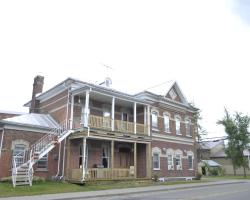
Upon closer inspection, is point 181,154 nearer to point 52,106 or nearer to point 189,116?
point 189,116

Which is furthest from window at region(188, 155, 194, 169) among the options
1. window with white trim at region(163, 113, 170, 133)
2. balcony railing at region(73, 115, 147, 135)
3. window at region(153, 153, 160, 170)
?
balcony railing at region(73, 115, 147, 135)

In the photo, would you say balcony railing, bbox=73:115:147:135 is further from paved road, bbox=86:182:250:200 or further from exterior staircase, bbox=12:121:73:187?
paved road, bbox=86:182:250:200

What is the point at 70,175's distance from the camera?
2109 cm

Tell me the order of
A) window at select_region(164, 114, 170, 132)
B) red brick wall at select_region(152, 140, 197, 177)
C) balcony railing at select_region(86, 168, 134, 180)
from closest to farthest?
1. balcony railing at select_region(86, 168, 134, 180)
2. red brick wall at select_region(152, 140, 197, 177)
3. window at select_region(164, 114, 170, 132)

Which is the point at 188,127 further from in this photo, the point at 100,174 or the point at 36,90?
the point at 36,90

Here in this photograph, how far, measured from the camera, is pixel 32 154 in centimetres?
1983

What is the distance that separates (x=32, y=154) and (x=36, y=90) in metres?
9.87

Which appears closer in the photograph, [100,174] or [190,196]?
[190,196]

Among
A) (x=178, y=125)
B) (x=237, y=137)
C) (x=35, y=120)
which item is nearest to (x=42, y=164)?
(x=35, y=120)

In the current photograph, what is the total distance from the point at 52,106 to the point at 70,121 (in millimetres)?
4451

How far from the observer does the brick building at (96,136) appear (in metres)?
20.3

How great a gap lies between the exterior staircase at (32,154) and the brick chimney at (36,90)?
602 centimetres

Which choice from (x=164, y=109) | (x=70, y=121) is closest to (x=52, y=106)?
(x=70, y=121)

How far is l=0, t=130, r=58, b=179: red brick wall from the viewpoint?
19.5 metres
